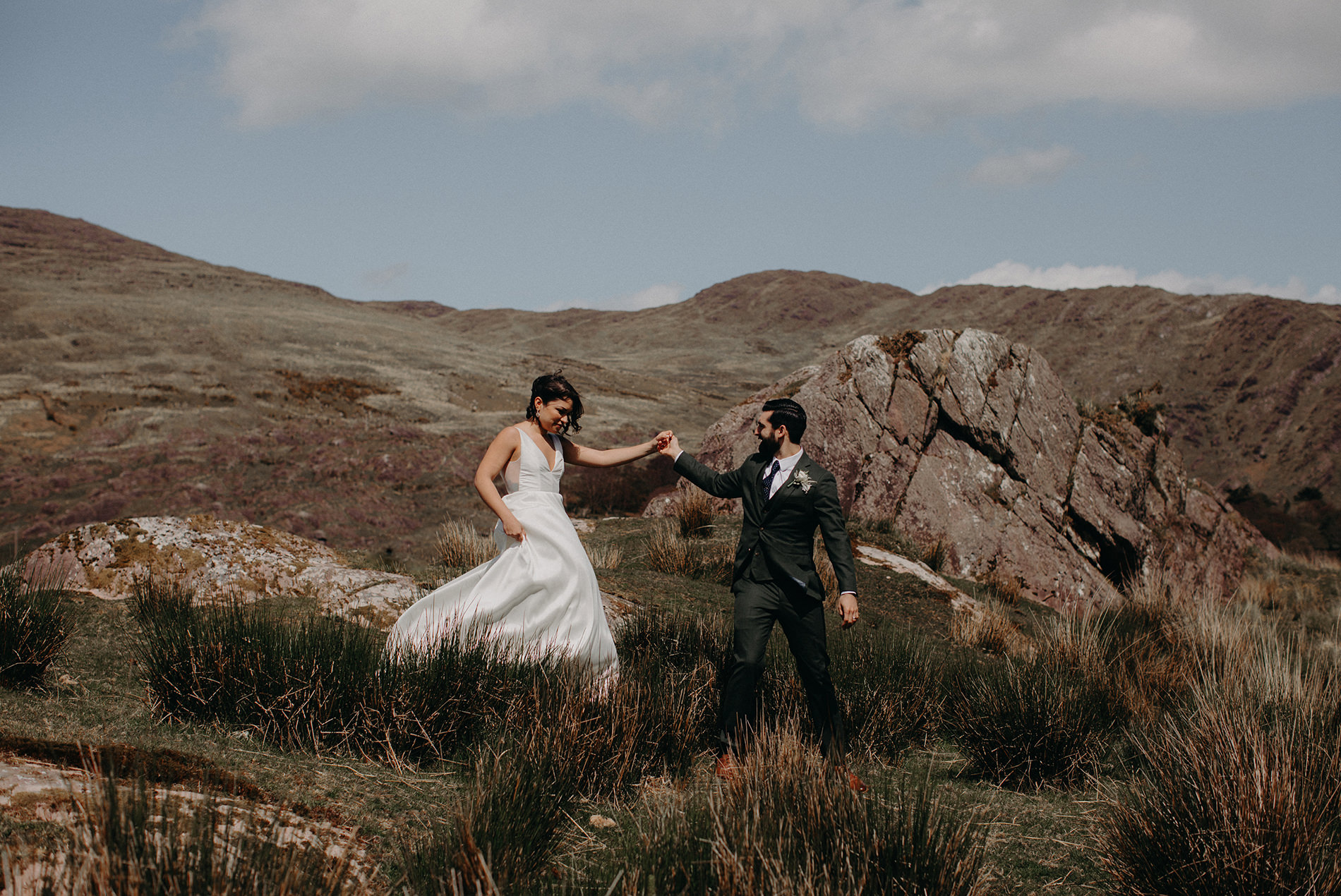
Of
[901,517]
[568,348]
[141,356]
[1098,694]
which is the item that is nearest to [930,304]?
[568,348]

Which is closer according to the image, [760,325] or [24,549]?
[24,549]

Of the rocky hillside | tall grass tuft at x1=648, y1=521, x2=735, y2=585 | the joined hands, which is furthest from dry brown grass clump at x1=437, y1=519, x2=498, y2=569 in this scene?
the rocky hillside

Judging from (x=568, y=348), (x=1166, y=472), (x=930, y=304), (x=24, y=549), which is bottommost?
(x=24, y=549)

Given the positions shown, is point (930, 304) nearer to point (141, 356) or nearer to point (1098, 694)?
point (141, 356)

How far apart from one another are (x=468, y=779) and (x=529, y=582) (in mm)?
1559

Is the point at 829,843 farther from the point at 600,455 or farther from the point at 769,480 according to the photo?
the point at 600,455

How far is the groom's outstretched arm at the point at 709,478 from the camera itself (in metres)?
5.29

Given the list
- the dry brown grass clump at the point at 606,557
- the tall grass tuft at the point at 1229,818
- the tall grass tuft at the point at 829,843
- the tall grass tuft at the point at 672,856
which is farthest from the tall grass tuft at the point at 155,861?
the dry brown grass clump at the point at 606,557

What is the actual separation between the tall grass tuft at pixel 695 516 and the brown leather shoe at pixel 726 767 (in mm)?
6847

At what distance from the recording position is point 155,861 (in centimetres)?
200

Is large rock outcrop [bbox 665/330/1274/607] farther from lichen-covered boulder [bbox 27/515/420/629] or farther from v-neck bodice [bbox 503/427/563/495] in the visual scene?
v-neck bodice [bbox 503/427/563/495]

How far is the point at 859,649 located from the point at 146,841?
4.85m

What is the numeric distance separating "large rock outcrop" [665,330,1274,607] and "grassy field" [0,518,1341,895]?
5858 mm

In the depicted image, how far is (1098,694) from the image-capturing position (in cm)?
559
